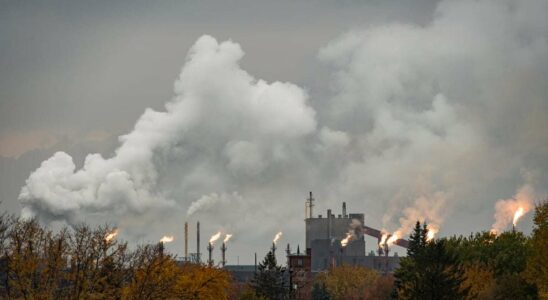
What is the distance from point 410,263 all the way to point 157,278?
136 ft

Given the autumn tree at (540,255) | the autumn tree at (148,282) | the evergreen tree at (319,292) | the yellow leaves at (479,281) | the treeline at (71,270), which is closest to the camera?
the treeline at (71,270)

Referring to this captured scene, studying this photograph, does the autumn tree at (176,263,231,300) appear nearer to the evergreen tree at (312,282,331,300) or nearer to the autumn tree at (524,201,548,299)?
the autumn tree at (524,201,548,299)

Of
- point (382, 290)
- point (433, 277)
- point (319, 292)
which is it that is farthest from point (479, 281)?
point (319, 292)

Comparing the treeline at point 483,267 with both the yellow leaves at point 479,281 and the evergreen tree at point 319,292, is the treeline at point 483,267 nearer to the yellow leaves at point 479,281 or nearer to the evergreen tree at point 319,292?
the yellow leaves at point 479,281

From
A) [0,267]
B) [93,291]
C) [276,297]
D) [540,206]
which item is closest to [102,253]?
[93,291]

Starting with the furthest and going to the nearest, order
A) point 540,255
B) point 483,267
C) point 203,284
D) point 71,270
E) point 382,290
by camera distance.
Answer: point 382,290
point 483,267
point 203,284
point 540,255
point 71,270

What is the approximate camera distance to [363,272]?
181 meters

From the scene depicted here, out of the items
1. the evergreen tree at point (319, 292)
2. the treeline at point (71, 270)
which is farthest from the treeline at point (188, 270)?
the evergreen tree at point (319, 292)

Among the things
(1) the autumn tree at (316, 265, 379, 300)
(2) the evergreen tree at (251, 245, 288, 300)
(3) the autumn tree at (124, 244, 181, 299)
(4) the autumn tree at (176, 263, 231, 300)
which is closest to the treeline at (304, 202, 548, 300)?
(2) the evergreen tree at (251, 245, 288, 300)

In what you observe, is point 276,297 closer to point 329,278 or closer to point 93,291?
point 329,278

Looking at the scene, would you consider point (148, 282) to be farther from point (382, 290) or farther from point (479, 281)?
point (382, 290)

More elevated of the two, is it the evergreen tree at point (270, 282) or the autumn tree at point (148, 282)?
the evergreen tree at point (270, 282)

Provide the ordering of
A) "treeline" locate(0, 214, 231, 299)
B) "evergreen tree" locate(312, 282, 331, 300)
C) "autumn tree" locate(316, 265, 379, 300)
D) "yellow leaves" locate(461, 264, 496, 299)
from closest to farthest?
"treeline" locate(0, 214, 231, 299) → "yellow leaves" locate(461, 264, 496, 299) → "evergreen tree" locate(312, 282, 331, 300) → "autumn tree" locate(316, 265, 379, 300)

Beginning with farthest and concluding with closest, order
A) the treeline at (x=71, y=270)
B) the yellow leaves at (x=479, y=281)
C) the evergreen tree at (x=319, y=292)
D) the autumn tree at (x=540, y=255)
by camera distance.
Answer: the evergreen tree at (x=319, y=292) → the yellow leaves at (x=479, y=281) → the autumn tree at (x=540, y=255) → the treeline at (x=71, y=270)
